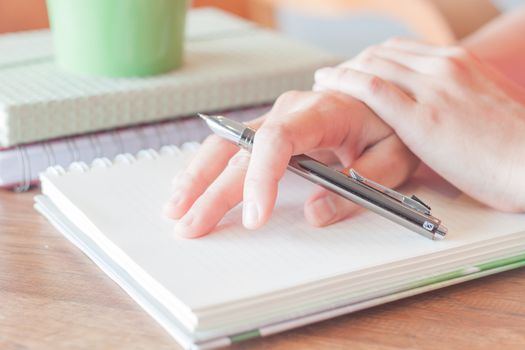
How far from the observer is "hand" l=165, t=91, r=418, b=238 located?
0.65 meters

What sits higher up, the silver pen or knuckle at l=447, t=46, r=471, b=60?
knuckle at l=447, t=46, r=471, b=60

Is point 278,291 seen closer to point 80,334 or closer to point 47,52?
point 80,334

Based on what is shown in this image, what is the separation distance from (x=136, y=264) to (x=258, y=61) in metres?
0.46

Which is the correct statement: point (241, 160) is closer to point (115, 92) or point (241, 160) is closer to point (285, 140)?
point (285, 140)

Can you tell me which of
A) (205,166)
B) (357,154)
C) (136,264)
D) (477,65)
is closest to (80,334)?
(136,264)

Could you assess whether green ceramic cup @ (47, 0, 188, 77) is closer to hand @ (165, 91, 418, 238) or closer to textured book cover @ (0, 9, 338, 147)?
textured book cover @ (0, 9, 338, 147)

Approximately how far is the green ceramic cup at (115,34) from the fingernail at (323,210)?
1.06 ft

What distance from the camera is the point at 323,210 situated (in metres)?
0.68

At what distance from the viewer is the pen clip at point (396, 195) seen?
0.67 metres

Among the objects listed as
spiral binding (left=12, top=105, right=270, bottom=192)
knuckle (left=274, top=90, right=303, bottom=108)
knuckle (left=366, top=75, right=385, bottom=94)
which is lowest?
spiral binding (left=12, top=105, right=270, bottom=192)

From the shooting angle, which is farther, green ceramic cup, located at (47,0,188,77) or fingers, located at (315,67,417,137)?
green ceramic cup, located at (47,0,188,77)

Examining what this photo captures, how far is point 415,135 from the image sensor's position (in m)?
0.75

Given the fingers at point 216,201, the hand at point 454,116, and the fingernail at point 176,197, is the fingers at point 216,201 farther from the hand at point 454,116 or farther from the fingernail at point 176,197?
the hand at point 454,116

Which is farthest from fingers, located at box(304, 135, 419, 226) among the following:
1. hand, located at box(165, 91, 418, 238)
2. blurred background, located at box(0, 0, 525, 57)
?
blurred background, located at box(0, 0, 525, 57)
